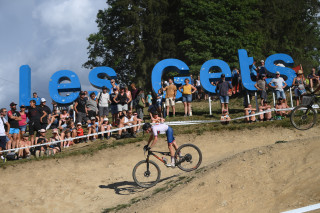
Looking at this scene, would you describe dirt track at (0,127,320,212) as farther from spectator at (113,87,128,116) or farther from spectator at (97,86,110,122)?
spectator at (97,86,110,122)

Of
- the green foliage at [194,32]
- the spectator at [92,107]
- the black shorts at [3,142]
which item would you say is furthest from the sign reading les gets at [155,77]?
the green foliage at [194,32]

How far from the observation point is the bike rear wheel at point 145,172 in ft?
40.6

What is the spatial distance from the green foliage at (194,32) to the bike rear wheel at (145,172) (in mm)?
23157

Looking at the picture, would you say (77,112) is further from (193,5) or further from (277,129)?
(193,5)

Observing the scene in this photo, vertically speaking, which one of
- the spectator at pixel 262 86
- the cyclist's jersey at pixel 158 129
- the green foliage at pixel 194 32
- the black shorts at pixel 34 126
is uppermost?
the green foliage at pixel 194 32

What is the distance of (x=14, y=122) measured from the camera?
17047 millimetres

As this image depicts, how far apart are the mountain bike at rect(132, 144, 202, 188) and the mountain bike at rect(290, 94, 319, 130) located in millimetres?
3575

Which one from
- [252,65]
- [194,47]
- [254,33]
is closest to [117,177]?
[252,65]

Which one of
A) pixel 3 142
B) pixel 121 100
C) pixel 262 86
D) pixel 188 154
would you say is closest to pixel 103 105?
pixel 121 100

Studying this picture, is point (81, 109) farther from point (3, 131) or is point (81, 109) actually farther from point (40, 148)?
point (3, 131)

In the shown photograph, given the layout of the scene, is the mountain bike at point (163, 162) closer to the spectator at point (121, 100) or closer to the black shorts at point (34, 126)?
the spectator at point (121, 100)

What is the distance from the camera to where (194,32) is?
36.5 metres

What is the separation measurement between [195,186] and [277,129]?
826 cm

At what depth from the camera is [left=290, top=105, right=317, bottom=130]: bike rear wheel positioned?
1229 cm
